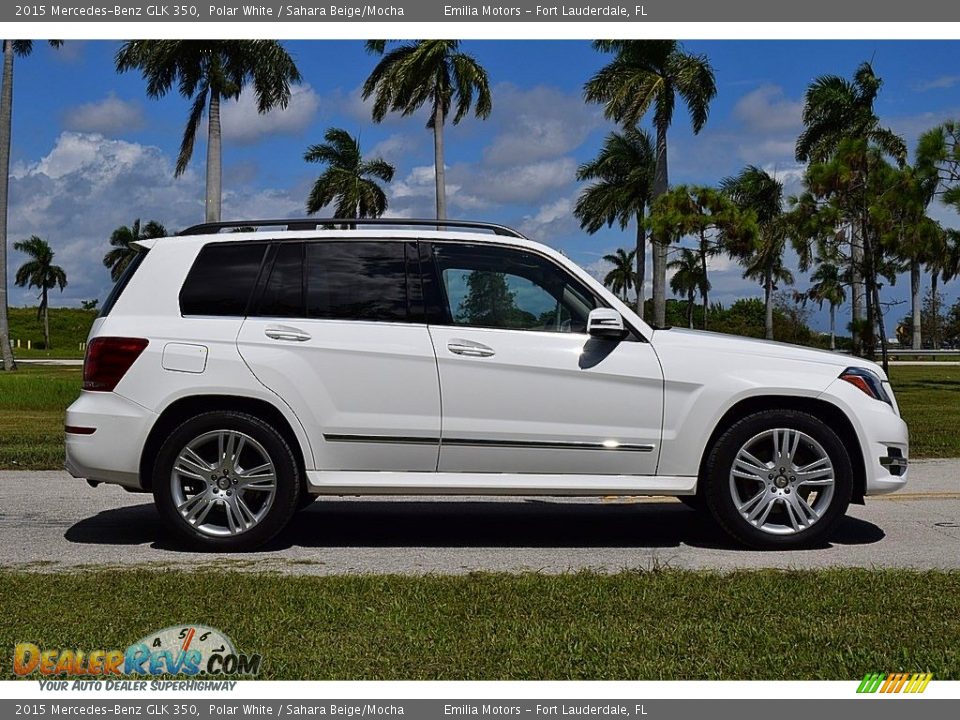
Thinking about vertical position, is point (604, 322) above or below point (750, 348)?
above

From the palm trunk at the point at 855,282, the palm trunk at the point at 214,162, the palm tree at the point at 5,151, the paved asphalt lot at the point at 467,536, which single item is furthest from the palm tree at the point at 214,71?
the paved asphalt lot at the point at 467,536

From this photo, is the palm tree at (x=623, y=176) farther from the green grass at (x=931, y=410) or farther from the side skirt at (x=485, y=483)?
the side skirt at (x=485, y=483)

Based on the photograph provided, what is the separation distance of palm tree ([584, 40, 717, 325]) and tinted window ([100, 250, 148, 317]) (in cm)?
3109

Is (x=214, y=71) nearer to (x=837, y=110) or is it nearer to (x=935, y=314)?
(x=837, y=110)

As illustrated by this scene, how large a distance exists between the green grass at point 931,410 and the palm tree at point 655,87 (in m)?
9.35

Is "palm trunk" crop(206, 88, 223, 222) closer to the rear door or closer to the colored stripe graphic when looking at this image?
the rear door

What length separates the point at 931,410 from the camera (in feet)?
60.6

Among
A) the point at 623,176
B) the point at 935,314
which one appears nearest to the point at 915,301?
the point at 935,314

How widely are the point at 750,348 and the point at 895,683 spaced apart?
294 cm

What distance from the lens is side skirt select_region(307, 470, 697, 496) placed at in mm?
6230

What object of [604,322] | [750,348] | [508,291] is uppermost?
[508,291]

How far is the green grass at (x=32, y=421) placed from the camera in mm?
10570

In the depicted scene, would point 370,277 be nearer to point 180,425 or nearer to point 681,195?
point 180,425
